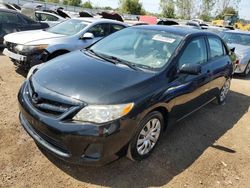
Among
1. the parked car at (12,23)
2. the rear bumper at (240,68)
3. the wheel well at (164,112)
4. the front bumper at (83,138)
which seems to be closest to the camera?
the front bumper at (83,138)

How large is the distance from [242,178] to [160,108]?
1416mm

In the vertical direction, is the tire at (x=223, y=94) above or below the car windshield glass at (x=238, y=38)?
below

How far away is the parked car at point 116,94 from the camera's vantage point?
2893mm

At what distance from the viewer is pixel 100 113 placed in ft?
9.50

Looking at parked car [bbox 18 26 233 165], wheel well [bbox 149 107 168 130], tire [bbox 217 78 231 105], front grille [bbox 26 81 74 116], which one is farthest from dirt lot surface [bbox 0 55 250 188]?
tire [bbox 217 78 231 105]

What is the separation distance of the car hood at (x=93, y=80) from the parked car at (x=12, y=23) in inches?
231

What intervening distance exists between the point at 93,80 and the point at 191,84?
1.64m

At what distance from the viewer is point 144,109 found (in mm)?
3189

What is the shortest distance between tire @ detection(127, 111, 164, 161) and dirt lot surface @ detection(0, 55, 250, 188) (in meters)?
0.15

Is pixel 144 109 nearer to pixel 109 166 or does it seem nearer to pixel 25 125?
pixel 109 166

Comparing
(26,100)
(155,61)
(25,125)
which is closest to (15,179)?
(25,125)

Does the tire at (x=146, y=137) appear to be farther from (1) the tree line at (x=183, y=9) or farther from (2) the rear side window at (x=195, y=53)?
(1) the tree line at (x=183, y=9)

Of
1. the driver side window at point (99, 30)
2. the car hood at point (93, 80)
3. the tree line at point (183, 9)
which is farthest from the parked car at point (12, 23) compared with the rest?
the tree line at point (183, 9)

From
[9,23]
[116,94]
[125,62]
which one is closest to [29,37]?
[9,23]
